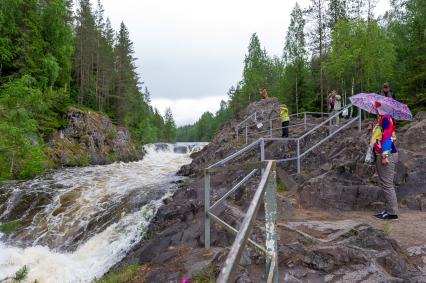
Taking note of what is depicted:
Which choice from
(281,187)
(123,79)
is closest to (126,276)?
(281,187)

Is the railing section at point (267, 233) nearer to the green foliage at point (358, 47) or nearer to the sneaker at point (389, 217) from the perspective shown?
the sneaker at point (389, 217)

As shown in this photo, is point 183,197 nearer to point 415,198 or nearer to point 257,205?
point 415,198

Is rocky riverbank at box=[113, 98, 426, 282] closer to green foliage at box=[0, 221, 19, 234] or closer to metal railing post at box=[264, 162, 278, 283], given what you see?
metal railing post at box=[264, 162, 278, 283]

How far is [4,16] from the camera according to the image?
2647 cm

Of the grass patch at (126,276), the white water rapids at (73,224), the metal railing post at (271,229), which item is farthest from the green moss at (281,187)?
the metal railing post at (271,229)

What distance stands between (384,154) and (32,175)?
18972 millimetres

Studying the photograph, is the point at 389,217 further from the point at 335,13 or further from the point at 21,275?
the point at 335,13

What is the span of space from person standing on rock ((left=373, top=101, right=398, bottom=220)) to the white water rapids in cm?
652

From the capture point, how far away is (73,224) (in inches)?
457

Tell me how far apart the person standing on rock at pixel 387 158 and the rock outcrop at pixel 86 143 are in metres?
22.9

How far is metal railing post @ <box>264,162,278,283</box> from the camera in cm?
208

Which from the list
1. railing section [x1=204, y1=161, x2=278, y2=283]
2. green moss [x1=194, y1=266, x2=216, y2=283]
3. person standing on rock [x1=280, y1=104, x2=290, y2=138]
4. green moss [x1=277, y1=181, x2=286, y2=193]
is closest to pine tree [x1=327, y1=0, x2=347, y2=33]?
person standing on rock [x1=280, y1=104, x2=290, y2=138]

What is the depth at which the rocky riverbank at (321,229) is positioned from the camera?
4656 millimetres

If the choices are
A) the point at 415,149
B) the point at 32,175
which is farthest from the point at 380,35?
the point at 32,175
